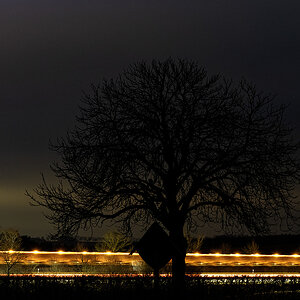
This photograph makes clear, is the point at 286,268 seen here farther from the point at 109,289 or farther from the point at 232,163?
the point at 109,289

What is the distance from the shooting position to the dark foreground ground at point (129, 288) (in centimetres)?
2092

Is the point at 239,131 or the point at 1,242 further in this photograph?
the point at 1,242

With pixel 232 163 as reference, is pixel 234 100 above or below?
above

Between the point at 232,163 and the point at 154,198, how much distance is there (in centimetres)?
394

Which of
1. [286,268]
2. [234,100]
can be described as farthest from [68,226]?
[286,268]

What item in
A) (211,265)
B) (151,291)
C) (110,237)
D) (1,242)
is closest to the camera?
(151,291)

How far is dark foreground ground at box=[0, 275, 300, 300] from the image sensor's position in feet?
68.6

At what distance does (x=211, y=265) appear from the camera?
7756 cm

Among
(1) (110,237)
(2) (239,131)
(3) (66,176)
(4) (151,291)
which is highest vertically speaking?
(1) (110,237)

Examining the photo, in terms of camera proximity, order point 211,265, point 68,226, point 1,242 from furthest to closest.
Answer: point 1,242
point 211,265
point 68,226

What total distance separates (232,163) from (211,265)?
50.0m

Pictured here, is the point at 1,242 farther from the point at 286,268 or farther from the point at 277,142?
the point at 277,142

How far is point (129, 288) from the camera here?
22.1 metres

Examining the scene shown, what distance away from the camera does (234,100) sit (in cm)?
3059
